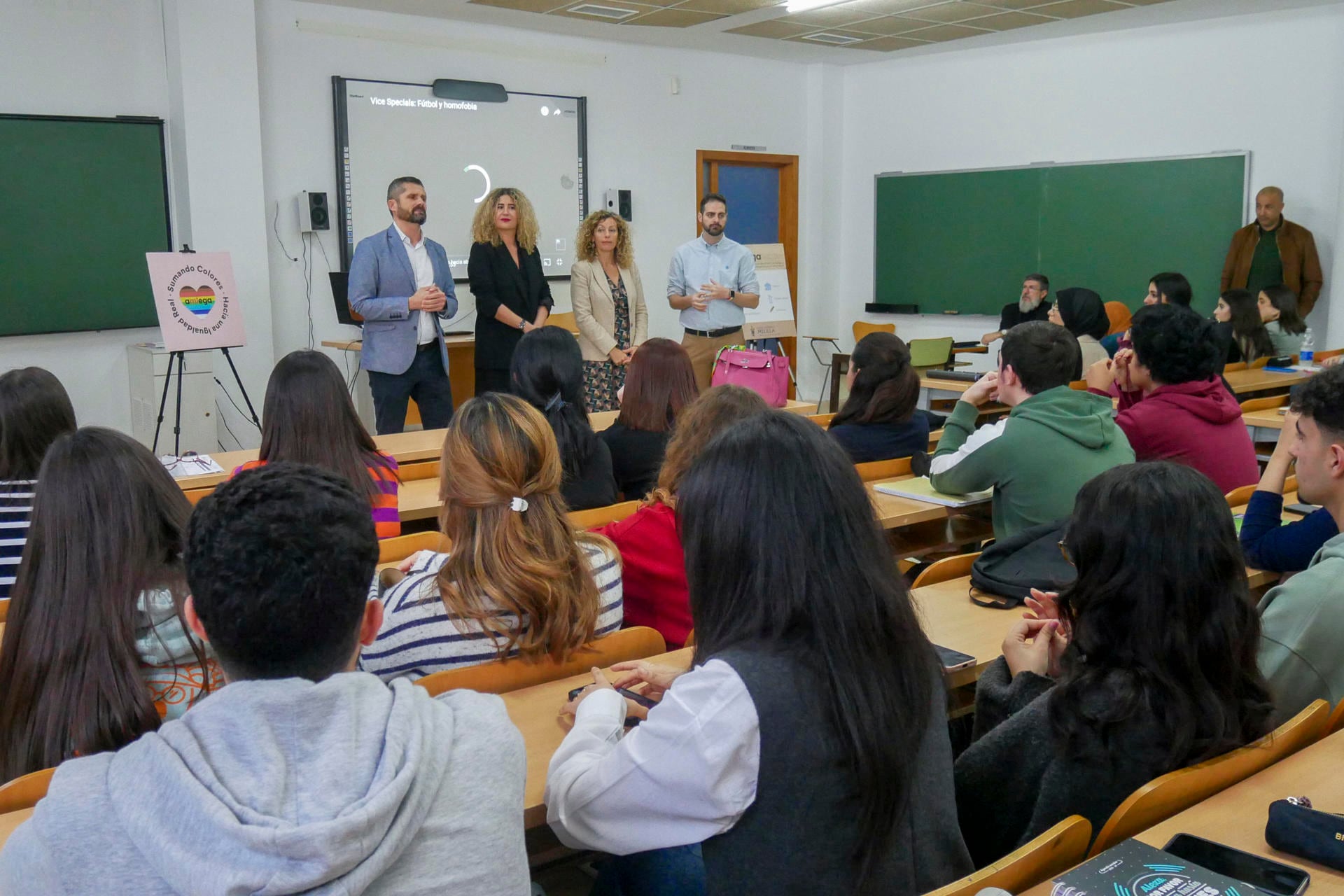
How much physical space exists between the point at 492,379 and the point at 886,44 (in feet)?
15.9

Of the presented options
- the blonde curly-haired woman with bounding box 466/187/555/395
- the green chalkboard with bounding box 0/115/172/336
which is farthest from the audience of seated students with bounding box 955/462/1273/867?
the green chalkboard with bounding box 0/115/172/336

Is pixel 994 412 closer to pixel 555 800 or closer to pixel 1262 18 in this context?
pixel 1262 18

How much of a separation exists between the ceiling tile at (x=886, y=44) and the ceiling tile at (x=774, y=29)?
740 millimetres

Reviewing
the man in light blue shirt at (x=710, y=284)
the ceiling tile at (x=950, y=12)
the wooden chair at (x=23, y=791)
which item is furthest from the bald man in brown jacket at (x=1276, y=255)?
the wooden chair at (x=23, y=791)

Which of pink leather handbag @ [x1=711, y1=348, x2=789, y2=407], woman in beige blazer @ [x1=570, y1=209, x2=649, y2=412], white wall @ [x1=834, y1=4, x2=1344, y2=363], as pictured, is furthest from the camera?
white wall @ [x1=834, y1=4, x2=1344, y2=363]

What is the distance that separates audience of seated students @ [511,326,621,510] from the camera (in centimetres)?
321

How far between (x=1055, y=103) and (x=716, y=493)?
27.7ft

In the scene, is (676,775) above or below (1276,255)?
below

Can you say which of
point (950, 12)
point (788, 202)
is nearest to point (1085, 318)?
point (950, 12)

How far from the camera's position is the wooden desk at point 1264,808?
54.1 inches

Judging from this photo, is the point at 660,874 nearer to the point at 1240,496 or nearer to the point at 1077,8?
the point at 1240,496

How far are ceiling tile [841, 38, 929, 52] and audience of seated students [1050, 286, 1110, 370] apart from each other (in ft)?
10.9

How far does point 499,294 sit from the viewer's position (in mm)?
6117

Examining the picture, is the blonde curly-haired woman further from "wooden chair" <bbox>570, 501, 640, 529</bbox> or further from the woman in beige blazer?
"wooden chair" <bbox>570, 501, 640, 529</bbox>
